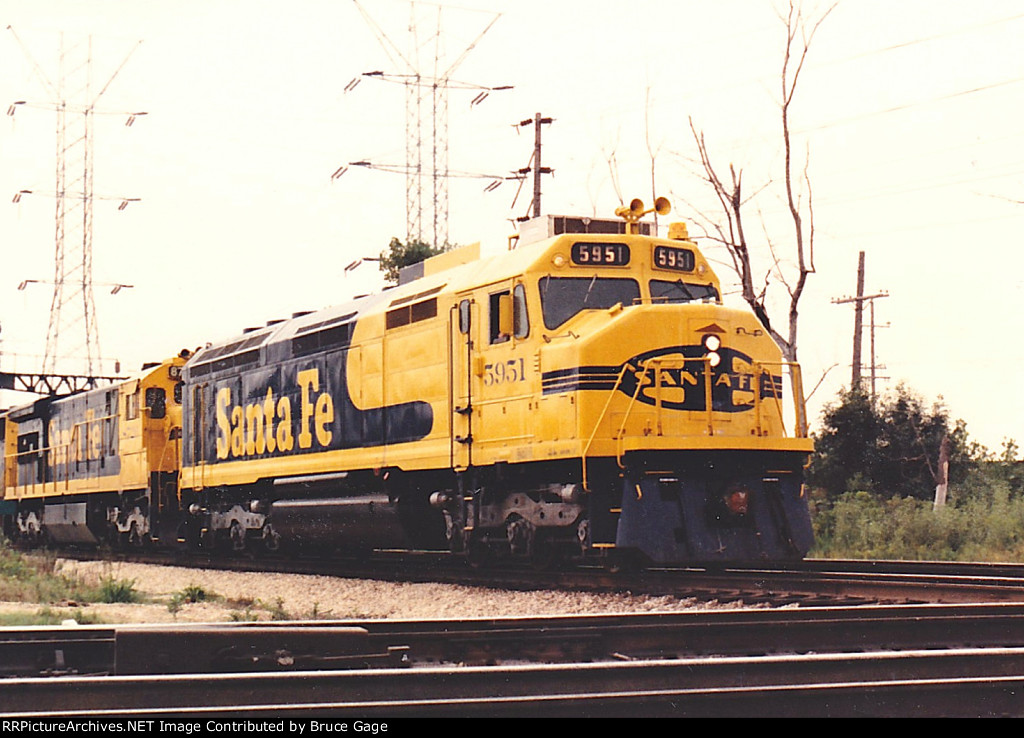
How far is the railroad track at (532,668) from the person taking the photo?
607cm

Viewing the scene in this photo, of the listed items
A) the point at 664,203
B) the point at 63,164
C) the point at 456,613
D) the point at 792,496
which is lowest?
the point at 456,613

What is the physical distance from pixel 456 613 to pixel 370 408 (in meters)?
4.78

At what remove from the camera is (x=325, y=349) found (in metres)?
18.9

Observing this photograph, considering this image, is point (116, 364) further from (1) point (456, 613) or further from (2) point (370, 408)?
(1) point (456, 613)

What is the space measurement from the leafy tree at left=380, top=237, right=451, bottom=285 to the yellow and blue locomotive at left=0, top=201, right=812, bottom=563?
75.0 ft

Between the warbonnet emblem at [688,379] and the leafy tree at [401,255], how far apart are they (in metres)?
27.8

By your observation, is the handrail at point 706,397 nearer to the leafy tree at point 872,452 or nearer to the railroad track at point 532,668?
the railroad track at point 532,668

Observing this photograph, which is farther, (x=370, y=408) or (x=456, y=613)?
(x=370, y=408)

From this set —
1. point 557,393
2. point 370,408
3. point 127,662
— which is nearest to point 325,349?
point 370,408

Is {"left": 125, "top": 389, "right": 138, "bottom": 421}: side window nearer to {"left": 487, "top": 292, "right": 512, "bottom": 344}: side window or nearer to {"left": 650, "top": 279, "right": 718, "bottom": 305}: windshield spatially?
{"left": 487, "top": 292, "right": 512, "bottom": 344}: side window

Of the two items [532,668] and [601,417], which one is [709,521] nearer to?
[601,417]

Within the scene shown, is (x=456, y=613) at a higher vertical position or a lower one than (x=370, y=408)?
lower

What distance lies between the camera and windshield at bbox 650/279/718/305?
1491cm
